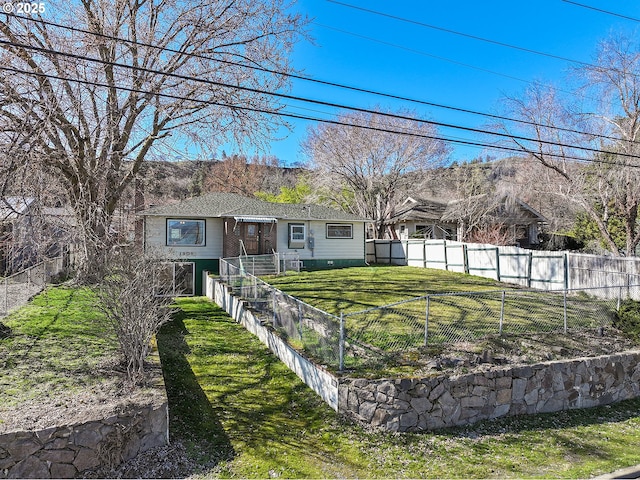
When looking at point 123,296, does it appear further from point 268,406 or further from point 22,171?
point 22,171

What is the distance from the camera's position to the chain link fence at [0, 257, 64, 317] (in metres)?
12.5

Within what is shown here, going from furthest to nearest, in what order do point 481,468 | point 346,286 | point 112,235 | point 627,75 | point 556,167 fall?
1. point 556,167
2. point 627,75
3. point 346,286
4. point 112,235
5. point 481,468

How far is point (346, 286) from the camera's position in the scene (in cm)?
1581

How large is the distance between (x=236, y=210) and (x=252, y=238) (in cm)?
165

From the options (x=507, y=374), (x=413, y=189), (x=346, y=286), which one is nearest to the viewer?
(x=507, y=374)

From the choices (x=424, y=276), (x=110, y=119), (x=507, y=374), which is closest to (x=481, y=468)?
(x=507, y=374)

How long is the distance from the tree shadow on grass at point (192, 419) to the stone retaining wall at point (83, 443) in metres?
0.47

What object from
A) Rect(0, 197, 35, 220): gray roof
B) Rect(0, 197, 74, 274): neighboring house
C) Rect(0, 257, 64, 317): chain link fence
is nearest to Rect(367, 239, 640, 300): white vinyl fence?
Rect(0, 197, 74, 274): neighboring house

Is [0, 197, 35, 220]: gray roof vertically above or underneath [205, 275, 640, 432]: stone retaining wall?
→ above

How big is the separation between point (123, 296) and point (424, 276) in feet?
47.1

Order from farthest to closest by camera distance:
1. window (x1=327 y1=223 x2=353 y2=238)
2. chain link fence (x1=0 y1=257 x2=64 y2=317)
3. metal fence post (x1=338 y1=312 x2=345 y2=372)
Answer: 1. window (x1=327 y1=223 x2=353 y2=238)
2. chain link fence (x1=0 y1=257 x2=64 y2=317)
3. metal fence post (x1=338 y1=312 x2=345 y2=372)

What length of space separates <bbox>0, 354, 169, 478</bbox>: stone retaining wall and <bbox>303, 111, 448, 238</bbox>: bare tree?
77.8 ft

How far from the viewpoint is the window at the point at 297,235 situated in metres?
22.1

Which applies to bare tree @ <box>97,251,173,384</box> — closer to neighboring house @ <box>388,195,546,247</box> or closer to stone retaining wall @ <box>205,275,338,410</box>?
stone retaining wall @ <box>205,275,338,410</box>
